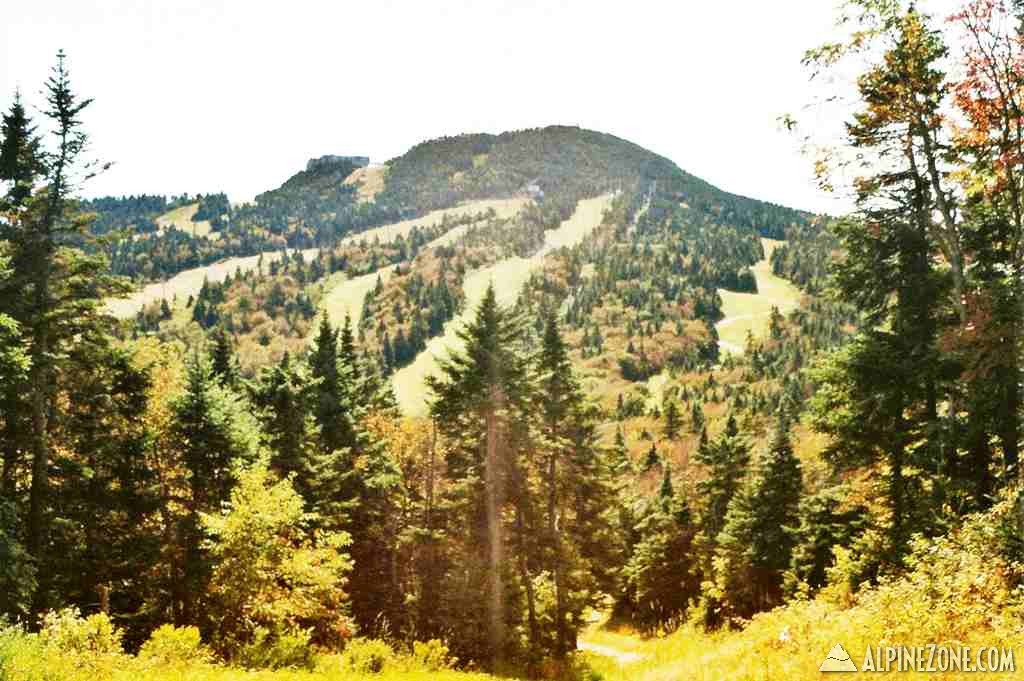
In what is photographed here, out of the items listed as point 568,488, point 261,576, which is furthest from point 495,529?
point 261,576

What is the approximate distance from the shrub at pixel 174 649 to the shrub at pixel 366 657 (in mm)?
4001

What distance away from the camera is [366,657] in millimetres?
19672

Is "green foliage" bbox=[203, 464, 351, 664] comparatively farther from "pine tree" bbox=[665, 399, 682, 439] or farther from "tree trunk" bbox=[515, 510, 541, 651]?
"pine tree" bbox=[665, 399, 682, 439]

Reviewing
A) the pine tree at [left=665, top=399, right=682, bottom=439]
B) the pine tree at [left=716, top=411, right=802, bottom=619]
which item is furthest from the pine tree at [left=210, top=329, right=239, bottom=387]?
the pine tree at [left=665, top=399, right=682, bottom=439]

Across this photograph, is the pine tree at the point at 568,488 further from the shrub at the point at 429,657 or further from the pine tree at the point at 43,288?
the pine tree at the point at 43,288

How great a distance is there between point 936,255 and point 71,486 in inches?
1303

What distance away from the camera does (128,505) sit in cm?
2633

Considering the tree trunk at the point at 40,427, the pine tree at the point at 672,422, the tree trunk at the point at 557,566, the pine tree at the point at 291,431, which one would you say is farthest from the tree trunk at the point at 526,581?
the pine tree at the point at 672,422

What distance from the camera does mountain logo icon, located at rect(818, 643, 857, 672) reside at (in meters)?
11.5

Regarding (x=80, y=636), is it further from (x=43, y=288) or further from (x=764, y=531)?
(x=764, y=531)

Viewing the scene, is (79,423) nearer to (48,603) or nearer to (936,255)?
(48,603)

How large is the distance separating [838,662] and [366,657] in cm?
1376

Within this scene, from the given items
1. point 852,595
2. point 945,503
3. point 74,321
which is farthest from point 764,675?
point 74,321

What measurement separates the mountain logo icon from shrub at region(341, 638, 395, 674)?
12788 mm
